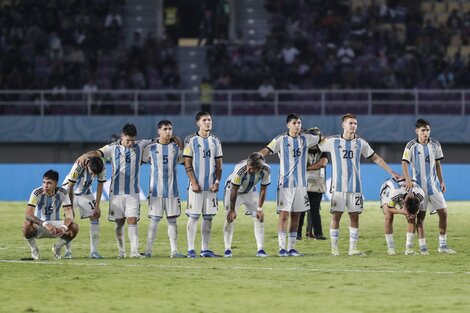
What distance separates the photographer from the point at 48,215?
54.4 ft

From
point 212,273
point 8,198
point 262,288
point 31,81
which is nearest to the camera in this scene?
point 262,288

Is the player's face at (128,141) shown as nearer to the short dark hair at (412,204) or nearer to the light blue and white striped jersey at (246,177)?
the light blue and white striped jersey at (246,177)

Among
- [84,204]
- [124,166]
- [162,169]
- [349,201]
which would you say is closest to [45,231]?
[84,204]

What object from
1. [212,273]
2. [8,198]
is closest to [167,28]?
[8,198]

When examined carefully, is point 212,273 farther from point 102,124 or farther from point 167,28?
point 167,28

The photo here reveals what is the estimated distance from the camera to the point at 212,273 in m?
14.8

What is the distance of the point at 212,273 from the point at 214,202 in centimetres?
249

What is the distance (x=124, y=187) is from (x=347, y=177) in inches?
122

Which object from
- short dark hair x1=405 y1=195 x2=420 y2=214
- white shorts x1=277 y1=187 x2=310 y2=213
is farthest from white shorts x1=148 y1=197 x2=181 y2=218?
short dark hair x1=405 y1=195 x2=420 y2=214

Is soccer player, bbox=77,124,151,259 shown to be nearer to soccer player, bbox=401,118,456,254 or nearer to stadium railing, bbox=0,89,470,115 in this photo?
Answer: soccer player, bbox=401,118,456,254

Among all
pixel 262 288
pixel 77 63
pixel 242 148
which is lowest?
pixel 262 288

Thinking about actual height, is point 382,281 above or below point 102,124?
below

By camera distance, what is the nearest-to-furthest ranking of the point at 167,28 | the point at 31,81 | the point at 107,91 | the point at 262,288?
the point at 262,288
the point at 107,91
the point at 31,81
the point at 167,28

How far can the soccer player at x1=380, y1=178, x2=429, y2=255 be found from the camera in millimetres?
17094
